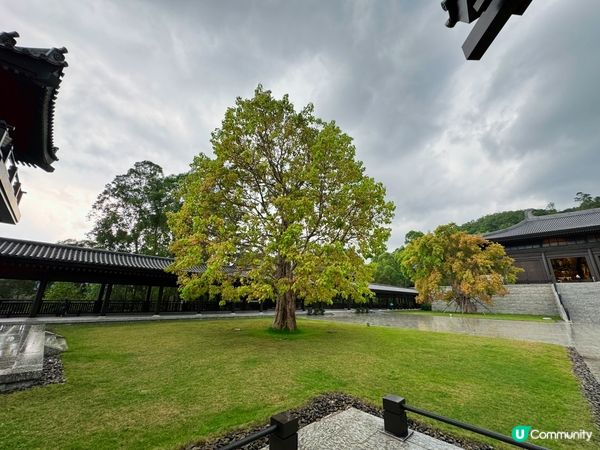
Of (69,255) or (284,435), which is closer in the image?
(284,435)

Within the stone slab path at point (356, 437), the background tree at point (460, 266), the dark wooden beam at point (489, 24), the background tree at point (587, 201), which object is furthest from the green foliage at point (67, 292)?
the background tree at point (587, 201)

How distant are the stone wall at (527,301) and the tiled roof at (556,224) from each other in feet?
17.5

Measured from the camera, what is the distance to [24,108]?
4.87m

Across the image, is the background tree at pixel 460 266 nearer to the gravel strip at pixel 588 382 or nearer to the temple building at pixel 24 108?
the gravel strip at pixel 588 382

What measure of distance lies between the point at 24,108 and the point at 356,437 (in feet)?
26.5

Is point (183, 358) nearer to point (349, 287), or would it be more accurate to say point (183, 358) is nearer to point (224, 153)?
point (349, 287)

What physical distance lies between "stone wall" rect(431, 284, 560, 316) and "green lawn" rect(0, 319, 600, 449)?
18787 millimetres

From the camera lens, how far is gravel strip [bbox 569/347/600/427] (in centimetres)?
419

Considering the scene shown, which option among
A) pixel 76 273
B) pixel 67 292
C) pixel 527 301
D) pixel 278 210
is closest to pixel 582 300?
pixel 527 301

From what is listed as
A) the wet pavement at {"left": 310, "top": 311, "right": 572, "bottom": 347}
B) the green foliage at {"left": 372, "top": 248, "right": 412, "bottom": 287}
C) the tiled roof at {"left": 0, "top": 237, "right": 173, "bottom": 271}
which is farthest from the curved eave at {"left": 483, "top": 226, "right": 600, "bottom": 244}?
the tiled roof at {"left": 0, "top": 237, "right": 173, "bottom": 271}

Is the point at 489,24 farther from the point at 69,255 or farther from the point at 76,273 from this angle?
the point at 76,273

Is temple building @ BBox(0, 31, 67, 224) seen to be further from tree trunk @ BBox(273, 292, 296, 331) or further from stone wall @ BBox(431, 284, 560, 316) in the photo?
stone wall @ BBox(431, 284, 560, 316)

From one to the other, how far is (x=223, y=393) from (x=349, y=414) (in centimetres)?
221

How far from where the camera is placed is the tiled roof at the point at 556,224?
924 inches
